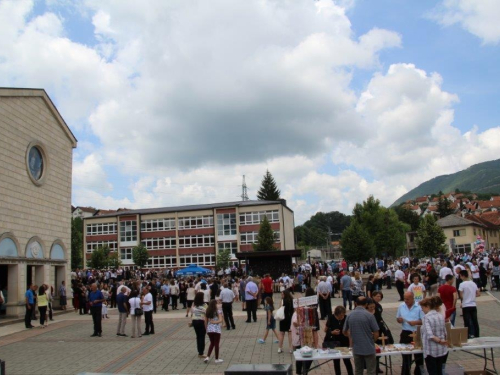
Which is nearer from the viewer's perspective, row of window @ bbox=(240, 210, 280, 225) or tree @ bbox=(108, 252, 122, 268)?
tree @ bbox=(108, 252, 122, 268)

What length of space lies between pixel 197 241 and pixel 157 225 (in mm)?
6437

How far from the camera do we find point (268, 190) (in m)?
94.2

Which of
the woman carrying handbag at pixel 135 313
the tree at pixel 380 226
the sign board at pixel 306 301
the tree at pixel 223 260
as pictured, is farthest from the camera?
the tree at pixel 380 226

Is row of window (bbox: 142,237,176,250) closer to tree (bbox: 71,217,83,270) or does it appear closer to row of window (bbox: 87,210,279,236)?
row of window (bbox: 87,210,279,236)

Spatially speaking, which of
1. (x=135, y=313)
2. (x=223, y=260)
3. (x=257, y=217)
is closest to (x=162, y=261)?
(x=223, y=260)

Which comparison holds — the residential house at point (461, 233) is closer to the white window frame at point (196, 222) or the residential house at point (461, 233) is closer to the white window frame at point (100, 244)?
the white window frame at point (196, 222)

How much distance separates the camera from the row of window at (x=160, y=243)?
6794 cm

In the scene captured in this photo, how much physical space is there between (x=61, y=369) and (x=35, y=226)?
45.9ft

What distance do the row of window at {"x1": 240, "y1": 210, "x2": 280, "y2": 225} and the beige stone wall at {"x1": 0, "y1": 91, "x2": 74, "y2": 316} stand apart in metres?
37.9

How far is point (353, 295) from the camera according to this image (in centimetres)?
1977

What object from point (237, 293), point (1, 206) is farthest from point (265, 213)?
point (1, 206)

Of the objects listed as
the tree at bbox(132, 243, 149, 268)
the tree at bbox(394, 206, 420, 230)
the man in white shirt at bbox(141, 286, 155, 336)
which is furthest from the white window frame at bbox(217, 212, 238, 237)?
the tree at bbox(394, 206, 420, 230)

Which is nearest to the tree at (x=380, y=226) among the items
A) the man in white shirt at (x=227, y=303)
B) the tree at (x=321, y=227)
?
the man in white shirt at (x=227, y=303)

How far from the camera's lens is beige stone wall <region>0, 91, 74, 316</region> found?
21422mm
